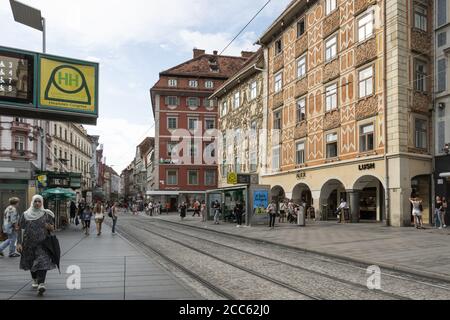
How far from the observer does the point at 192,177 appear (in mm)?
67562

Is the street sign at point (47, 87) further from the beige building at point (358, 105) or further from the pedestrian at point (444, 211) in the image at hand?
the beige building at point (358, 105)

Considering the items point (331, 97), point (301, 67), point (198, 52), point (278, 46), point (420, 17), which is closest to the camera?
point (420, 17)

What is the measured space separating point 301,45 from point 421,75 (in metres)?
10.8

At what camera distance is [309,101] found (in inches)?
1332

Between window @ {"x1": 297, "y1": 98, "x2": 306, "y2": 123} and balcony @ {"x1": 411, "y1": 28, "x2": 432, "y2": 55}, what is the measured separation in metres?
9.86

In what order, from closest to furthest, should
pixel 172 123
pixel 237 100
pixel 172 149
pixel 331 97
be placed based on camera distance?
1. pixel 331 97
2. pixel 237 100
3. pixel 172 149
4. pixel 172 123

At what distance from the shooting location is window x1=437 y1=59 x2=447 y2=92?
1019 inches

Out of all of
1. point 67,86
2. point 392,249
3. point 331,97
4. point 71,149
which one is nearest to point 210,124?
point 71,149

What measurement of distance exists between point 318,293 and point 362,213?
24.2 m

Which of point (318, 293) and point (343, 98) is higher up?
point (343, 98)

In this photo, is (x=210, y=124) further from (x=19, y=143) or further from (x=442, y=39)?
(x=442, y=39)

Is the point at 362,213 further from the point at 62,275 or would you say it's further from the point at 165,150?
the point at 165,150

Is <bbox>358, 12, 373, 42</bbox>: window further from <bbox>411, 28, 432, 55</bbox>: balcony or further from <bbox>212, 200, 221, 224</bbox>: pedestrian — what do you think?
<bbox>212, 200, 221, 224</bbox>: pedestrian
